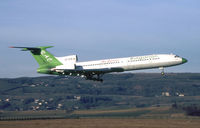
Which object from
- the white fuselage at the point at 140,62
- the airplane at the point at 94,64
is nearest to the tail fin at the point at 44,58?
the airplane at the point at 94,64

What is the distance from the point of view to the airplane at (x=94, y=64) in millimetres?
78750

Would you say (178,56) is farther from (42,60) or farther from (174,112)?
(174,112)

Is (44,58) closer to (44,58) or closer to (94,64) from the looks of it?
(44,58)

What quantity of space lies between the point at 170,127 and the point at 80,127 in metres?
18.8

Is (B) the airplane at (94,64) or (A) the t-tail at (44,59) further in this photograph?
(A) the t-tail at (44,59)

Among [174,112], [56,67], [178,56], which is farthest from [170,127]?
[174,112]

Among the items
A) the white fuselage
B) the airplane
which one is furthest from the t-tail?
the white fuselage

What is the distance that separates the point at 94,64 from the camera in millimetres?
81812

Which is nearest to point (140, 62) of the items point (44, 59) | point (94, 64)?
point (94, 64)

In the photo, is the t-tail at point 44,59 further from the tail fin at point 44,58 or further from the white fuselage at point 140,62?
the white fuselage at point 140,62

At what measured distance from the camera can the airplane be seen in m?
78.8

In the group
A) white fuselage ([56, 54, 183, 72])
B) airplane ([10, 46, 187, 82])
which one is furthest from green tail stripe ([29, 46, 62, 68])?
white fuselage ([56, 54, 183, 72])

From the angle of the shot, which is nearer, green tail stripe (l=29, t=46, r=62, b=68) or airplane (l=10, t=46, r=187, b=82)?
airplane (l=10, t=46, r=187, b=82)

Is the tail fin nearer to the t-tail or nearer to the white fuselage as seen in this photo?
the t-tail
